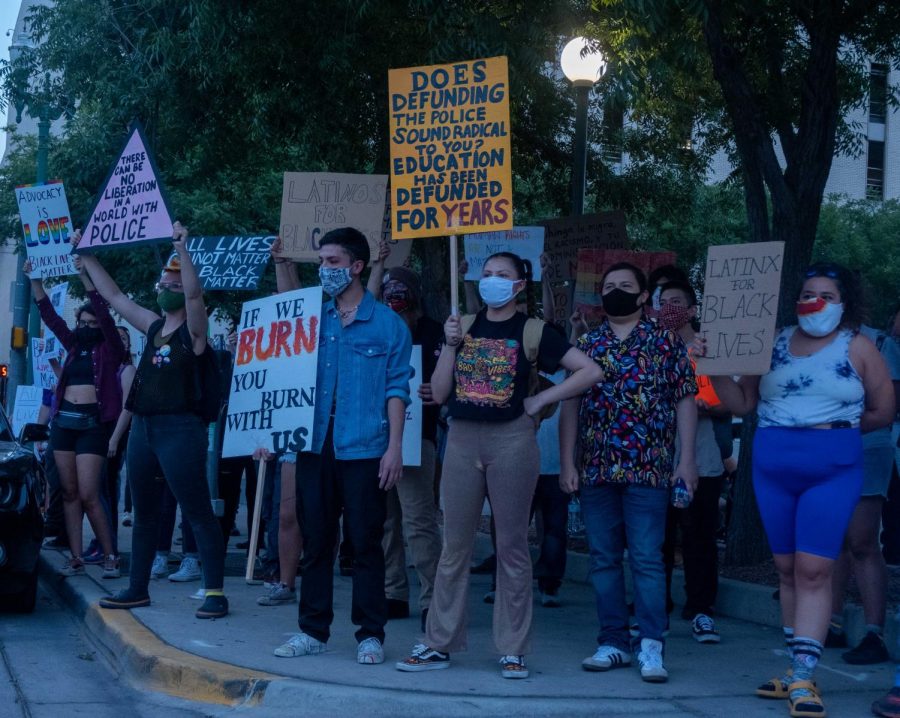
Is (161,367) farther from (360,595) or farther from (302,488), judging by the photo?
(360,595)

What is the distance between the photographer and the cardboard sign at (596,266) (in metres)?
8.23

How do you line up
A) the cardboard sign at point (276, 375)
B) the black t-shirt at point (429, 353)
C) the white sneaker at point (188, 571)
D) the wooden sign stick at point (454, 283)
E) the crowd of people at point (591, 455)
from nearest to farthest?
the crowd of people at point (591, 455)
the wooden sign stick at point (454, 283)
the cardboard sign at point (276, 375)
the black t-shirt at point (429, 353)
the white sneaker at point (188, 571)

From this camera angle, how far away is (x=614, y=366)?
592 centimetres

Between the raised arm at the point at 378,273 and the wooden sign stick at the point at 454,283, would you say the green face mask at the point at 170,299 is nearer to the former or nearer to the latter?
the raised arm at the point at 378,273

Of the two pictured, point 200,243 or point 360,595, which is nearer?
point 360,595

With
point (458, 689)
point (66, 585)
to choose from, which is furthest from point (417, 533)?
point (66, 585)

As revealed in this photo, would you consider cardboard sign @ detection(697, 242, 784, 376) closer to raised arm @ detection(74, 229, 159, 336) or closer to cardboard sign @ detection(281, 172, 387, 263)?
cardboard sign @ detection(281, 172, 387, 263)

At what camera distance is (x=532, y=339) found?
5.86 metres

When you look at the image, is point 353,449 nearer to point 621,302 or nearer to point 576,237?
point 621,302

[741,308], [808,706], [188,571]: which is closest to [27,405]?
[188,571]

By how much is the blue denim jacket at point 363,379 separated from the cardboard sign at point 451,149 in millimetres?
769

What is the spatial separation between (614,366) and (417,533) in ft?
5.31

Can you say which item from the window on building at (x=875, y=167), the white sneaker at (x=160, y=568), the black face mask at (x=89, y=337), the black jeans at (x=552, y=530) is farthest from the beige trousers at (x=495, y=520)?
the window on building at (x=875, y=167)

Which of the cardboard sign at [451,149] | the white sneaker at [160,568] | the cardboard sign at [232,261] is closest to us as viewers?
the cardboard sign at [451,149]
